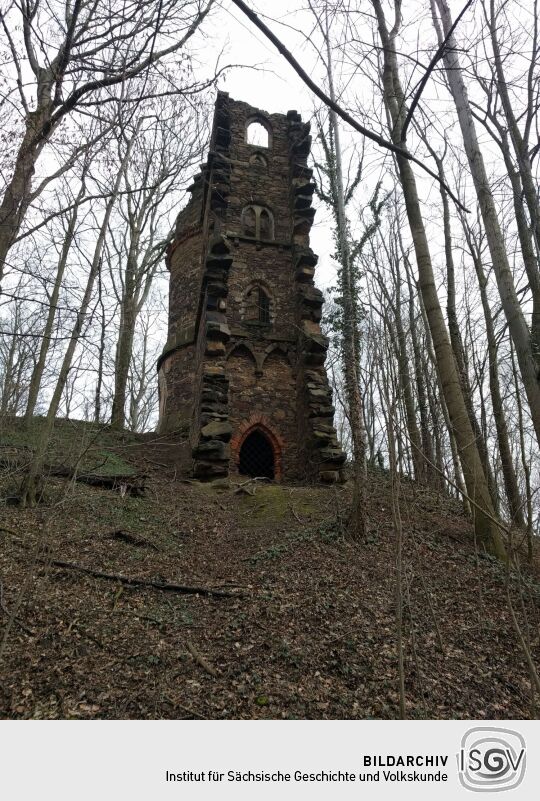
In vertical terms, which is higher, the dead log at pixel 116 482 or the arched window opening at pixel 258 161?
the arched window opening at pixel 258 161

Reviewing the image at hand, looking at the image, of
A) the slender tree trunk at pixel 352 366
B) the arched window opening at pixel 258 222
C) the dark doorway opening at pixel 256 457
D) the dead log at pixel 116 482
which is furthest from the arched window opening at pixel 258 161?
the dead log at pixel 116 482

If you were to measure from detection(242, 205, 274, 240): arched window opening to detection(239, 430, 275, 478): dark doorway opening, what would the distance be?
6.48 meters

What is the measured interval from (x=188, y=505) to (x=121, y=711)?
580 cm

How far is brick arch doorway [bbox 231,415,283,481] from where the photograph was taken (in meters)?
12.1

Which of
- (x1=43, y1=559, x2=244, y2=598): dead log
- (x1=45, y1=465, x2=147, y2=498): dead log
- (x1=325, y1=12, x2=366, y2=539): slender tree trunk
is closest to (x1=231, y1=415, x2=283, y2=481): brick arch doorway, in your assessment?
(x1=45, y1=465, x2=147, y2=498): dead log

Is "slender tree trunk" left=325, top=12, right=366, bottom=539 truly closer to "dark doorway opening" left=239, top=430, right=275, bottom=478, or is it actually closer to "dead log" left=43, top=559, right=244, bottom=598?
"dead log" left=43, top=559, right=244, bottom=598

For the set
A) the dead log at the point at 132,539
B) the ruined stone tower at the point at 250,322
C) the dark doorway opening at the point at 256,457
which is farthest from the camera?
the dark doorway opening at the point at 256,457

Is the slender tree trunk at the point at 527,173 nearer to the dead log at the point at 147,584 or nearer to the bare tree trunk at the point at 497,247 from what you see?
the bare tree trunk at the point at 497,247

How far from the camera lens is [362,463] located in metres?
7.37

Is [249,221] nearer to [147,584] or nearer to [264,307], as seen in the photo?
Result: [264,307]

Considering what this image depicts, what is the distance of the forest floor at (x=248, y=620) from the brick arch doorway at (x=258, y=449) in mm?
3799

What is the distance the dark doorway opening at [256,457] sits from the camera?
12703mm

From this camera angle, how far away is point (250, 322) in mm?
13133

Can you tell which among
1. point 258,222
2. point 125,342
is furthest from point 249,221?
point 125,342
